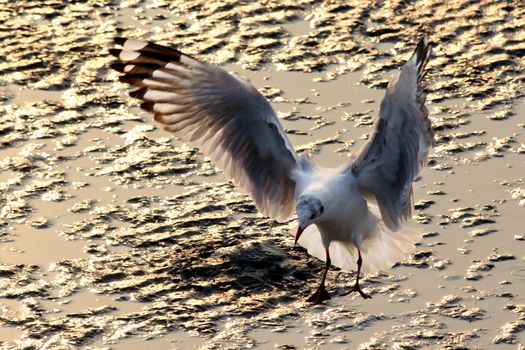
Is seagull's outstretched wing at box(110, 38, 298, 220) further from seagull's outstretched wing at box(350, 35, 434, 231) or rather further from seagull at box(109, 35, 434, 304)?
seagull's outstretched wing at box(350, 35, 434, 231)

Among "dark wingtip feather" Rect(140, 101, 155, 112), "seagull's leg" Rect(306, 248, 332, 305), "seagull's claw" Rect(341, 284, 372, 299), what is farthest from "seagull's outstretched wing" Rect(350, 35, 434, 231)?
"dark wingtip feather" Rect(140, 101, 155, 112)

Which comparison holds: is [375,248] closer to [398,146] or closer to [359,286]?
[359,286]

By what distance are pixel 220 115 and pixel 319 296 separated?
4.54 feet

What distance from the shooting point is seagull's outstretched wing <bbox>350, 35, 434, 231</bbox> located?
8656mm

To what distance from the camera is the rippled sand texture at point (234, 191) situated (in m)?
9.24

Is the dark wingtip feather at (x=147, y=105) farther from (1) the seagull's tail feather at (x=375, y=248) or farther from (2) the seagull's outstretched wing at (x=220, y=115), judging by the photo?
(1) the seagull's tail feather at (x=375, y=248)

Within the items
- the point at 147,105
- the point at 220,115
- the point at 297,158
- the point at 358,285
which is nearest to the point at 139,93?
the point at 147,105

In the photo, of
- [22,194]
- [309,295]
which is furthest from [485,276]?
[22,194]

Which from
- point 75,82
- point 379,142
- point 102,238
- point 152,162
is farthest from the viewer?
point 75,82

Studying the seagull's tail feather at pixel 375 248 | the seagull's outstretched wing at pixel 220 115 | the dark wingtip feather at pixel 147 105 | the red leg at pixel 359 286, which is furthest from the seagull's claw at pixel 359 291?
the dark wingtip feather at pixel 147 105

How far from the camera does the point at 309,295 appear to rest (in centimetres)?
952

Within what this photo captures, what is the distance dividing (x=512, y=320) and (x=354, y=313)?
0.99 m

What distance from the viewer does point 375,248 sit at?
9766mm

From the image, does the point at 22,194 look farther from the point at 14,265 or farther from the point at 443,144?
the point at 443,144
